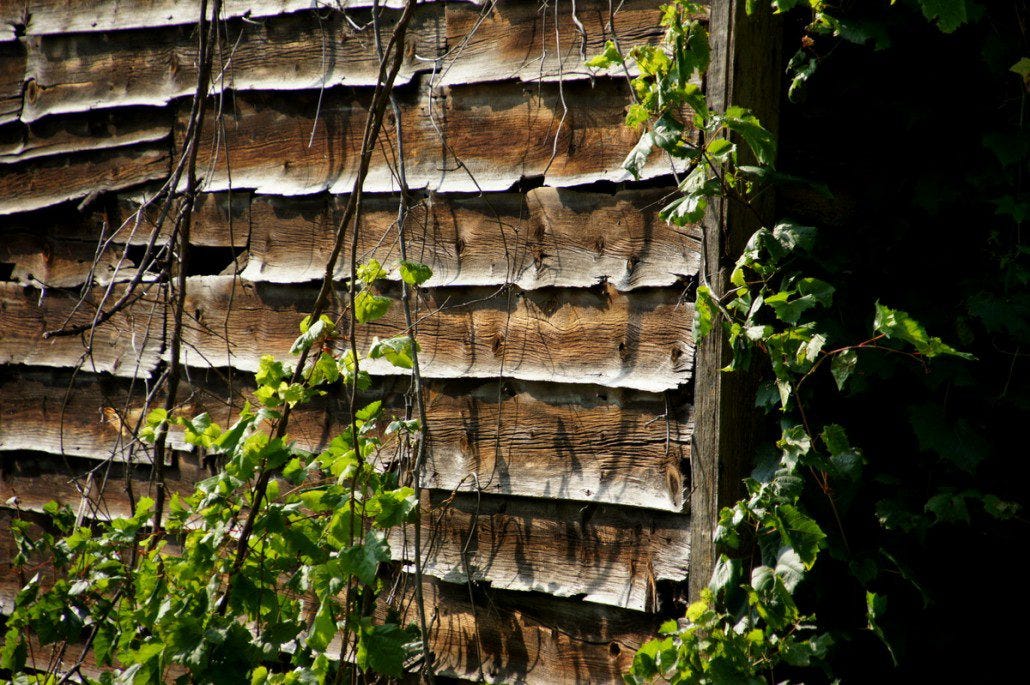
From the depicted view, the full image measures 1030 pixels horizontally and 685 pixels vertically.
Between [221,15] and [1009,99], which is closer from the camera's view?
[1009,99]

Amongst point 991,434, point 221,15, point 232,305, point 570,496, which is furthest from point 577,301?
point 221,15

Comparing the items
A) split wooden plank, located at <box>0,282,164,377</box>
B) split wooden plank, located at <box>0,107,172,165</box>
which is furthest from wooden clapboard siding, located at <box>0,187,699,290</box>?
split wooden plank, located at <box>0,107,172,165</box>

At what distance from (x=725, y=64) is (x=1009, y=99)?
1.94 ft

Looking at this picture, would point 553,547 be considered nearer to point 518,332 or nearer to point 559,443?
point 559,443

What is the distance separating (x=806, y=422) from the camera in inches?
73.8

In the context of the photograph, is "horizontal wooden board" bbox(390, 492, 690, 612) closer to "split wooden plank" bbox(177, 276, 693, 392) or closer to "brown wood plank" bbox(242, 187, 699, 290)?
"split wooden plank" bbox(177, 276, 693, 392)

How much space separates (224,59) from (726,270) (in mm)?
1883

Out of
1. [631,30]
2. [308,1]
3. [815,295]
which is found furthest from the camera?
[308,1]

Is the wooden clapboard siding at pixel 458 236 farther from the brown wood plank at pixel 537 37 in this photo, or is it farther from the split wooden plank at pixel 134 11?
the split wooden plank at pixel 134 11

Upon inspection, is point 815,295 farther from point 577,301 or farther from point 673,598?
point 673,598

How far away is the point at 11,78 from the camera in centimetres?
346

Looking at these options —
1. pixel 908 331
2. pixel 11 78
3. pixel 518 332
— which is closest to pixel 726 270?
pixel 908 331

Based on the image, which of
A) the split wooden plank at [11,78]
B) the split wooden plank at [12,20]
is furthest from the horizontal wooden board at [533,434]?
the split wooden plank at [12,20]

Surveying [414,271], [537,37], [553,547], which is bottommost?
[553,547]
